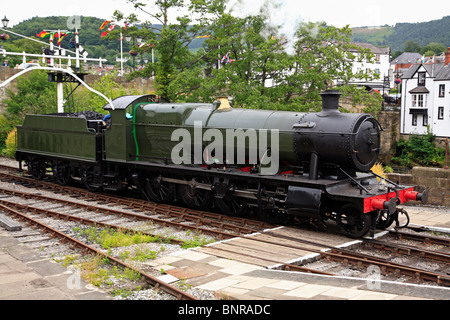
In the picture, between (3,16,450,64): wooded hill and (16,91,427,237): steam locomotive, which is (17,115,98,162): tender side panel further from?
(3,16,450,64): wooded hill

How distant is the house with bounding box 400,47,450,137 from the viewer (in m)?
42.5

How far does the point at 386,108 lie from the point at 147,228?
139 feet

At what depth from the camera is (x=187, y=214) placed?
41.5 ft

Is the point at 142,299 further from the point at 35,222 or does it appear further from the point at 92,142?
the point at 92,142

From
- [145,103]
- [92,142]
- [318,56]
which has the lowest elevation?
[92,142]

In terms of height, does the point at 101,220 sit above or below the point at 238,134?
below

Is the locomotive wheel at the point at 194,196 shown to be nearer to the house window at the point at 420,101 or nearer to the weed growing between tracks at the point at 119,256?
the weed growing between tracks at the point at 119,256

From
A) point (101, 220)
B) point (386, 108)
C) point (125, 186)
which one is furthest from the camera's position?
point (386, 108)

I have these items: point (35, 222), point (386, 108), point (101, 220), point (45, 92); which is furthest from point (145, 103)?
point (386, 108)

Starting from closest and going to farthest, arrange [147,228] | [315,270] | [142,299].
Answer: [142,299]
[315,270]
[147,228]

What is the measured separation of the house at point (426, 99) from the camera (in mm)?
42525

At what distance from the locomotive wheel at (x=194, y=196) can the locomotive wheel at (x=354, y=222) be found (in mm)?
4196
